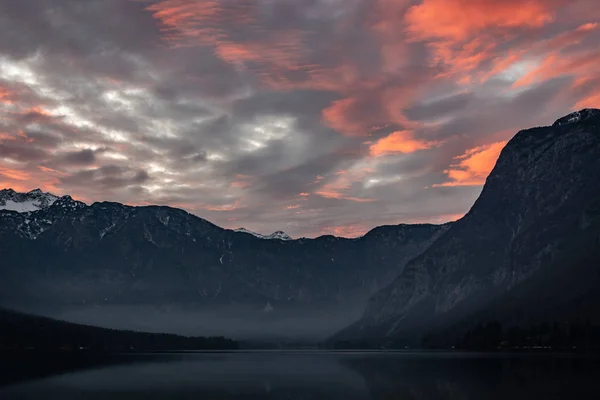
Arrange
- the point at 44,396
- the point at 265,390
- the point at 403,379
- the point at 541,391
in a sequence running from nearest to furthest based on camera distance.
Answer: the point at 541,391 < the point at 44,396 < the point at 265,390 < the point at 403,379

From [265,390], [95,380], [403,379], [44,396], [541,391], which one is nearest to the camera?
[541,391]

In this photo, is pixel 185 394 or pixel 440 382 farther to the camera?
pixel 440 382

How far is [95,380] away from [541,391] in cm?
8976

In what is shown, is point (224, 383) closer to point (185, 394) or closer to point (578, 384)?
point (185, 394)

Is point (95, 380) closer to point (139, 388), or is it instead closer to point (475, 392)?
point (139, 388)

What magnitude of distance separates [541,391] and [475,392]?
346 inches

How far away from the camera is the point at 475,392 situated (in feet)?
292

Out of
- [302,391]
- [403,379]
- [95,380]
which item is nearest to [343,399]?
[302,391]

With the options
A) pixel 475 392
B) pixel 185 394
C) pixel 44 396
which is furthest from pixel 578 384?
pixel 44 396

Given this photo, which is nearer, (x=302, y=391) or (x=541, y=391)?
(x=541, y=391)

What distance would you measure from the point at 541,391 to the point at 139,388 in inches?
2585

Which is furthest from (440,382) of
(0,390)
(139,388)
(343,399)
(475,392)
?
(0,390)

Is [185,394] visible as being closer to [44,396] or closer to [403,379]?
[44,396]

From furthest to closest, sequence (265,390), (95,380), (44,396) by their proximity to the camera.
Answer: (95,380), (265,390), (44,396)
